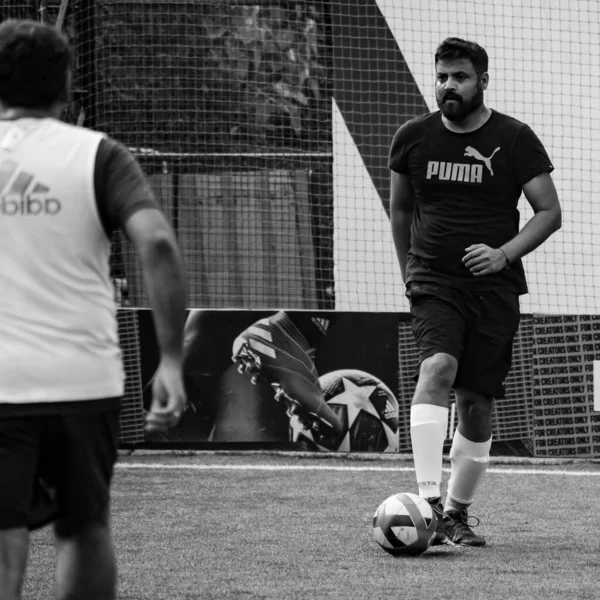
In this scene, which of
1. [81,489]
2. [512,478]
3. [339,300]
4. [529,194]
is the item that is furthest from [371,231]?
[81,489]

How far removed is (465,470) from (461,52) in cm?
174

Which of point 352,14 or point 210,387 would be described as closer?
point 210,387

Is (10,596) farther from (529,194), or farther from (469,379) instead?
(529,194)

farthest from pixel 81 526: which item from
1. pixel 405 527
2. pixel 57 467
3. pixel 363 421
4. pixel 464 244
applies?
pixel 363 421

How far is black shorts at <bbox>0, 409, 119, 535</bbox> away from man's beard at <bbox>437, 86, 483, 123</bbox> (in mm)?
2756

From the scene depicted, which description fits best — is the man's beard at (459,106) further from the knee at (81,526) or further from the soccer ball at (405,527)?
the knee at (81,526)

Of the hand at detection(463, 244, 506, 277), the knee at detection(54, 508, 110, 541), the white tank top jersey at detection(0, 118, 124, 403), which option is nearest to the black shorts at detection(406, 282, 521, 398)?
the hand at detection(463, 244, 506, 277)

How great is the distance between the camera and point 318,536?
17.6 ft

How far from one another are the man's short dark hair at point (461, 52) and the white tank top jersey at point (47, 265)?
8.97 feet

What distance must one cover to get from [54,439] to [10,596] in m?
0.34

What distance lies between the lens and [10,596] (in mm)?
2723

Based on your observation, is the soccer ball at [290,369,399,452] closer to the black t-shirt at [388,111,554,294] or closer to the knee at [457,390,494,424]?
the knee at [457,390,494,424]

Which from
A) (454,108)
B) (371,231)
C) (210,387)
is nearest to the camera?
(454,108)

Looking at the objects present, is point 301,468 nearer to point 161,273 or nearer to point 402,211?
point 402,211
